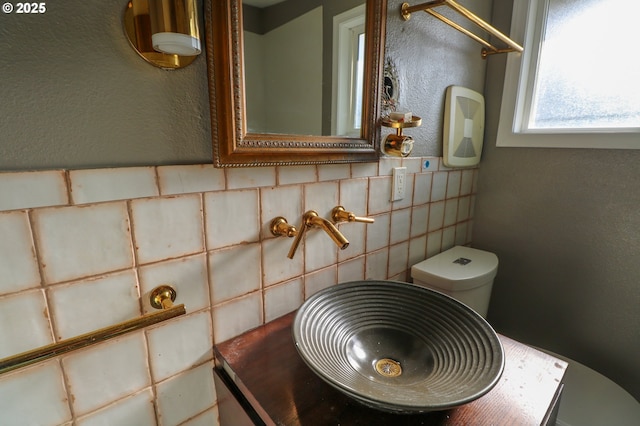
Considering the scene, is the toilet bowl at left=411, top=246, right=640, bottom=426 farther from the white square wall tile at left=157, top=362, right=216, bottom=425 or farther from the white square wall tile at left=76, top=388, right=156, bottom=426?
the white square wall tile at left=76, top=388, right=156, bottom=426

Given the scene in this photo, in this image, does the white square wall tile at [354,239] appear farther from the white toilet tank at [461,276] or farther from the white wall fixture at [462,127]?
the white wall fixture at [462,127]

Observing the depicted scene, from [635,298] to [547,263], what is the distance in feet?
0.92

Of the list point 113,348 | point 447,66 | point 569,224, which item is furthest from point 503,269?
point 113,348

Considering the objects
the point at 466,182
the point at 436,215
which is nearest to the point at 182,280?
the point at 436,215

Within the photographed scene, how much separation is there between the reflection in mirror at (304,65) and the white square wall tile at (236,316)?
0.41m

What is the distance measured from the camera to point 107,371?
0.56m

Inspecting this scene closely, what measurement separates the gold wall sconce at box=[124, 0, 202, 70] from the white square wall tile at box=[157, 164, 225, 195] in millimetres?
187

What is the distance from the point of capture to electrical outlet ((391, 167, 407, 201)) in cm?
101

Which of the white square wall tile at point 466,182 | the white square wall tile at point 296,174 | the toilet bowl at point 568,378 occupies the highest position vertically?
the white square wall tile at point 296,174

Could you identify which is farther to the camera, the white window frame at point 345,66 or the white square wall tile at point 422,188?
the white square wall tile at point 422,188

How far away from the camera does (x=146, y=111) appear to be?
20.6 inches

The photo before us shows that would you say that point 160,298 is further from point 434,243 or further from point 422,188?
point 434,243

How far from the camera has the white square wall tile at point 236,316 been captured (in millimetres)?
689

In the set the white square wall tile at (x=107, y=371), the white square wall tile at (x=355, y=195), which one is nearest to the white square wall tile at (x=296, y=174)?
the white square wall tile at (x=355, y=195)
